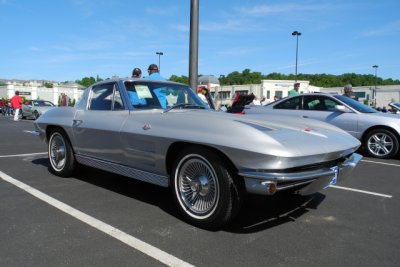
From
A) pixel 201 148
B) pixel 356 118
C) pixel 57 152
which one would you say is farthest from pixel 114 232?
pixel 356 118

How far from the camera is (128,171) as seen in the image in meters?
4.19

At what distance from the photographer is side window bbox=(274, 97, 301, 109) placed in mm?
8964

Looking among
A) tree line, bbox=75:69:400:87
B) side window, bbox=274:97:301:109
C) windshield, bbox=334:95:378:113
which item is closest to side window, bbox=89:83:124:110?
side window, bbox=274:97:301:109

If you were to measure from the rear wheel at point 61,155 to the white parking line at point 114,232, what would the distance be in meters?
0.68

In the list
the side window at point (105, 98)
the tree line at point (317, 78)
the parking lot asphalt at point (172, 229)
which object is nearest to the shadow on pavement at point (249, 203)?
the parking lot asphalt at point (172, 229)

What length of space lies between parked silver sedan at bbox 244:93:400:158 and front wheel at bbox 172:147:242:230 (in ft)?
17.3

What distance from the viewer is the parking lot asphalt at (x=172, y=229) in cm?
285

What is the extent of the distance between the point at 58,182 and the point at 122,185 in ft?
2.98

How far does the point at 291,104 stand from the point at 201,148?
6079 millimetres

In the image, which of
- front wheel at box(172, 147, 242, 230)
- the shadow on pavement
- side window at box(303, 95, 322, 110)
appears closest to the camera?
front wheel at box(172, 147, 242, 230)

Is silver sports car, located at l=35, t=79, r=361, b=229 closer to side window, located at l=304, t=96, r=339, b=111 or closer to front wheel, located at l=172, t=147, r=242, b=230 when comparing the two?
front wheel, located at l=172, t=147, r=242, b=230

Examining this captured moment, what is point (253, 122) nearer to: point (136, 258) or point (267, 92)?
point (136, 258)

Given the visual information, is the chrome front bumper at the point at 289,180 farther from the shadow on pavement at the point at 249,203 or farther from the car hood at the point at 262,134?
the shadow on pavement at the point at 249,203

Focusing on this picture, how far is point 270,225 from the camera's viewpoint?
3576 mm
